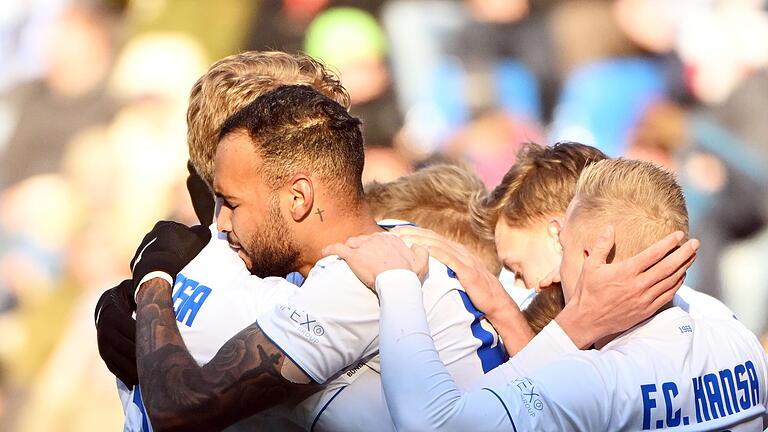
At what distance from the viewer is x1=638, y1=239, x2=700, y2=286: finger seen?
235cm

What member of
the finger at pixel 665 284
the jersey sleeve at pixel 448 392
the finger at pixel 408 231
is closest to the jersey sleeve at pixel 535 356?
the jersey sleeve at pixel 448 392

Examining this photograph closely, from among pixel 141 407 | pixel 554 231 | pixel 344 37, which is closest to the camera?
pixel 141 407

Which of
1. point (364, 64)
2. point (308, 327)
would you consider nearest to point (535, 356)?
point (308, 327)

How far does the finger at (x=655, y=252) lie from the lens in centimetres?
233

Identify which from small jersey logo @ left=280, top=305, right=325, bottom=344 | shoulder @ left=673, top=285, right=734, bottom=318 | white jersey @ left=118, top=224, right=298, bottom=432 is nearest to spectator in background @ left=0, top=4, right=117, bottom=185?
white jersey @ left=118, top=224, right=298, bottom=432

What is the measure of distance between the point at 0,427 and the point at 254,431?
13.6 ft

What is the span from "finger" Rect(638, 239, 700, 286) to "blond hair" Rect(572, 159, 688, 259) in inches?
2.2

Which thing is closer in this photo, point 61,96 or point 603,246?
point 603,246

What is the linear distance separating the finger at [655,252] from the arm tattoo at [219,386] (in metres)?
0.77

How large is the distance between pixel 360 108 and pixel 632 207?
13.0ft

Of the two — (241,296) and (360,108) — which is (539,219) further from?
(360,108)

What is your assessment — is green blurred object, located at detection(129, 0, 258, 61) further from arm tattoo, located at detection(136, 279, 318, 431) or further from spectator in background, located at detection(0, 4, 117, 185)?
arm tattoo, located at detection(136, 279, 318, 431)

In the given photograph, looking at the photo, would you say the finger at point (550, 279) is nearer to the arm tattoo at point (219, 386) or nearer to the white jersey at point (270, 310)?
the white jersey at point (270, 310)

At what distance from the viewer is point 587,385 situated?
2197mm
